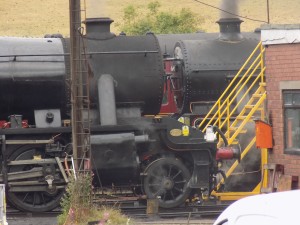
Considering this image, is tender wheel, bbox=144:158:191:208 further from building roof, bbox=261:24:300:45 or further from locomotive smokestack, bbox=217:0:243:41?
locomotive smokestack, bbox=217:0:243:41

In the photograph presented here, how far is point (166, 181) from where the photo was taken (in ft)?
52.7

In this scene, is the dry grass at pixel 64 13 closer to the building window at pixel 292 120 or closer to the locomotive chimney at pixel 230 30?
the locomotive chimney at pixel 230 30

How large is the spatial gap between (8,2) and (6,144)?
6739cm

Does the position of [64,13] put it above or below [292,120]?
above

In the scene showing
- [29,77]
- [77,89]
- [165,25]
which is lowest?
[77,89]

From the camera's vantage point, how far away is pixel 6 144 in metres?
15.4

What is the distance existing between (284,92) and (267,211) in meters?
10.9

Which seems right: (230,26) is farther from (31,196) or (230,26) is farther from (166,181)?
(31,196)

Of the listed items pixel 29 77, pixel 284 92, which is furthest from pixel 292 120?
pixel 29 77

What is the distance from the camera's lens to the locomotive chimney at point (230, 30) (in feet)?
60.2


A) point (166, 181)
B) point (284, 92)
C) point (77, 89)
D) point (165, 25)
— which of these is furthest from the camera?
point (165, 25)

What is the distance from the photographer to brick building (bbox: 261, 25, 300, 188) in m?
14.3

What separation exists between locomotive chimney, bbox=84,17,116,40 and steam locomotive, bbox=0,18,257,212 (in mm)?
20

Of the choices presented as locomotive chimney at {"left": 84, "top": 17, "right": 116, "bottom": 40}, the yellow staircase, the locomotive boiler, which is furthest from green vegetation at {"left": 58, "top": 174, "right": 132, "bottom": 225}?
the locomotive boiler
